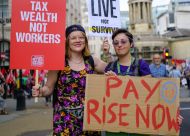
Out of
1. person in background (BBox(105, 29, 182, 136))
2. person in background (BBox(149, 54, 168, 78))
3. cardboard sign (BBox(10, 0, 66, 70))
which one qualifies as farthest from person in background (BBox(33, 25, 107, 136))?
person in background (BBox(149, 54, 168, 78))

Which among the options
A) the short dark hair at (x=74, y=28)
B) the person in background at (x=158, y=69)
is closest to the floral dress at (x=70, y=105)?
the short dark hair at (x=74, y=28)

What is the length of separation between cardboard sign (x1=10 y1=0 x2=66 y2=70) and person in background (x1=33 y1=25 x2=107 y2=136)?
0.17m

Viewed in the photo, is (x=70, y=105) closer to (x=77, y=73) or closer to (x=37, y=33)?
(x=77, y=73)

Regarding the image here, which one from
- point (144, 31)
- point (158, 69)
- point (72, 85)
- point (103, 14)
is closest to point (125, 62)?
point (72, 85)

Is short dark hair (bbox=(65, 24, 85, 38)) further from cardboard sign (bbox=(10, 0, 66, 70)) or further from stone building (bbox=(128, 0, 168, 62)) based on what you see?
stone building (bbox=(128, 0, 168, 62))

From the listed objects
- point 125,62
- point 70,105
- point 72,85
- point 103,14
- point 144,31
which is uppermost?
point 144,31

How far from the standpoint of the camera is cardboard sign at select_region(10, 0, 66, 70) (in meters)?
5.22

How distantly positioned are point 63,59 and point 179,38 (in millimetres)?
93614

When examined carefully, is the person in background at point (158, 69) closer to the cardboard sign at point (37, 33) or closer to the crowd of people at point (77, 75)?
the cardboard sign at point (37, 33)

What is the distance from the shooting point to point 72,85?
4875 mm

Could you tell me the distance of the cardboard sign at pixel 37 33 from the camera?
522 cm

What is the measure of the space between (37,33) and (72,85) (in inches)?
34.8

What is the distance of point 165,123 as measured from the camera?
463 centimetres

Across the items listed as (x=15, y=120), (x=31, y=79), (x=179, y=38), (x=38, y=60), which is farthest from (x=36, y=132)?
(x=179, y=38)
